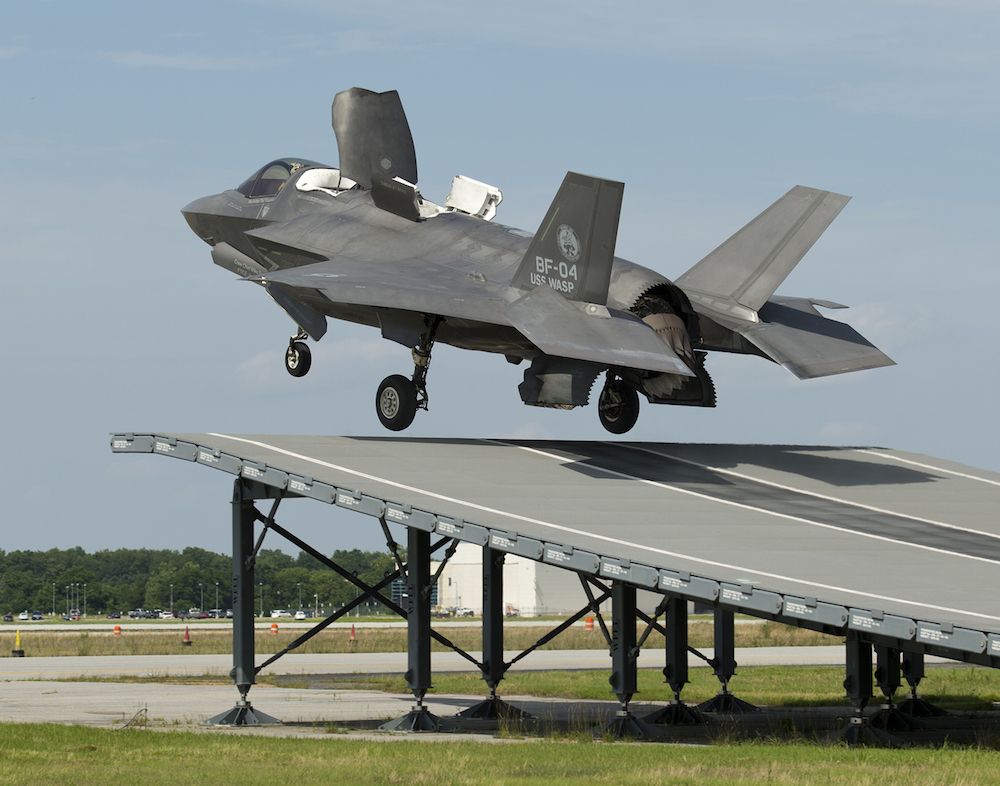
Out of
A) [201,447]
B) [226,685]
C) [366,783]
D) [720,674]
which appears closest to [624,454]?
[720,674]

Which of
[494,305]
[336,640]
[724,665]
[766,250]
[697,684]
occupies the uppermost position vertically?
[766,250]

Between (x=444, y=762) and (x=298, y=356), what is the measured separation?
596 inches

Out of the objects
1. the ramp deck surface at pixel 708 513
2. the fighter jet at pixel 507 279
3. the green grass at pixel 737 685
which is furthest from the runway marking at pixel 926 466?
the green grass at pixel 737 685

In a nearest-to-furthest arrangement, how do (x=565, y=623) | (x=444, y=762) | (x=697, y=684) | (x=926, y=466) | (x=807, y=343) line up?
1. (x=444, y=762)
2. (x=565, y=623)
3. (x=807, y=343)
4. (x=926, y=466)
5. (x=697, y=684)

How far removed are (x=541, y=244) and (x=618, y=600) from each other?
22.9 ft

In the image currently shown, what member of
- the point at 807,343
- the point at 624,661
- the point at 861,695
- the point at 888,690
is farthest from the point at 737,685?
the point at 861,695

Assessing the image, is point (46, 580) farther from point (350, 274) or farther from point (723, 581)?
point (723, 581)

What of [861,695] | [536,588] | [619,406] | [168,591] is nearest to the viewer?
[861,695]

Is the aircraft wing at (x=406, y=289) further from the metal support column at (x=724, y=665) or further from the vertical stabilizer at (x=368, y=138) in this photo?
the metal support column at (x=724, y=665)

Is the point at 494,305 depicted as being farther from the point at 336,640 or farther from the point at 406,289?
the point at 336,640

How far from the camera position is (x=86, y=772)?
18.8 m

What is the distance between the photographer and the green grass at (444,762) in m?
18.0

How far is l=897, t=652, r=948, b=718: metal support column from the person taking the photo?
28812mm

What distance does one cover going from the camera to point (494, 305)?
28.9m
